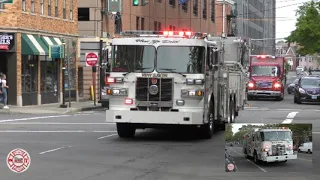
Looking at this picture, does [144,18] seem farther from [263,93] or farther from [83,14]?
[263,93]

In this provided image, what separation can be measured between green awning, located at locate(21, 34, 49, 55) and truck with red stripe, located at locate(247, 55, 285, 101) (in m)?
15.1

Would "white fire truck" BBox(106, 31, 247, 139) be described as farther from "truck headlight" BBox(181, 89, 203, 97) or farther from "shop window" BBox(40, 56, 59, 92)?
"shop window" BBox(40, 56, 59, 92)

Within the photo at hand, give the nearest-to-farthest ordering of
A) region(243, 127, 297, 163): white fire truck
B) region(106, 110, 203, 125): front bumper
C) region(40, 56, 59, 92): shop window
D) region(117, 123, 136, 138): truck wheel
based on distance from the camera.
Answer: region(243, 127, 297, 163): white fire truck → region(106, 110, 203, 125): front bumper → region(117, 123, 136, 138): truck wheel → region(40, 56, 59, 92): shop window

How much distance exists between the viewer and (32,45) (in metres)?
35.5

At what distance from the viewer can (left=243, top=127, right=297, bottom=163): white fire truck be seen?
7.79 meters

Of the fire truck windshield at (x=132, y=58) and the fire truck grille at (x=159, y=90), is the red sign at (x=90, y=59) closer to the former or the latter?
the fire truck windshield at (x=132, y=58)

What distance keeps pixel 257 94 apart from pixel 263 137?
125ft

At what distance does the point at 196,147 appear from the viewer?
16172 millimetres

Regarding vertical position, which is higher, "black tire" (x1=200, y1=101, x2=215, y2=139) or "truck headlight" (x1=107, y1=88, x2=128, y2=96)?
"truck headlight" (x1=107, y1=88, x2=128, y2=96)

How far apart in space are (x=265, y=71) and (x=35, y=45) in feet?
57.9

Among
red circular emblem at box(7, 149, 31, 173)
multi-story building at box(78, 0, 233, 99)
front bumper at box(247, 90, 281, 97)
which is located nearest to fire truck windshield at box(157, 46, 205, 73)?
red circular emblem at box(7, 149, 31, 173)

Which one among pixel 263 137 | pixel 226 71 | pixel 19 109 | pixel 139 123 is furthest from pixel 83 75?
pixel 263 137

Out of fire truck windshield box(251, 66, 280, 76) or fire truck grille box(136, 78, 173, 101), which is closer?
fire truck grille box(136, 78, 173, 101)

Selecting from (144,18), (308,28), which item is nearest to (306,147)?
(144,18)
